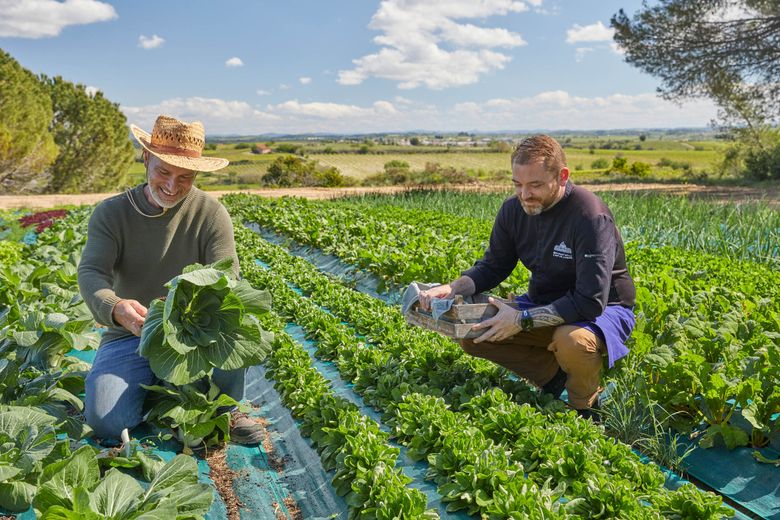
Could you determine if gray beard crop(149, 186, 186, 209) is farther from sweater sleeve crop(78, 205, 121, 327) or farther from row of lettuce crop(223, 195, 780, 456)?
row of lettuce crop(223, 195, 780, 456)

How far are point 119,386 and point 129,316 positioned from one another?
39 cm

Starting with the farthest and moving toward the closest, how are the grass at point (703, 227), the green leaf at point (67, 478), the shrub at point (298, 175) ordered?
the shrub at point (298, 175)
the grass at point (703, 227)
the green leaf at point (67, 478)

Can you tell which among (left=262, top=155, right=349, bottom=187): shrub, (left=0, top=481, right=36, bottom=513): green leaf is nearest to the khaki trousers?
(left=0, top=481, right=36, bottom=513): green leaf

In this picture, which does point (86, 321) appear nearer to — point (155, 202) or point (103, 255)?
point (103, 255)

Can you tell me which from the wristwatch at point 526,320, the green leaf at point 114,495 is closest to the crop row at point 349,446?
the green leaf at point 114,495

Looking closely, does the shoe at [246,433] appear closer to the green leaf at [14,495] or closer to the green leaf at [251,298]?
the green leaf at [251,298]

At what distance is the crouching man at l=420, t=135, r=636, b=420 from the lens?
334 centimetres

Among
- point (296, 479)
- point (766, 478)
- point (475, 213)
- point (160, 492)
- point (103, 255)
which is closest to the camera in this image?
point (160, 492)

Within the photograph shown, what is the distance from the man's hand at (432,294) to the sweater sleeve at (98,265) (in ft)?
5.58

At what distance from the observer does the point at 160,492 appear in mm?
2334

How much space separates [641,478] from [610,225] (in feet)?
4.47

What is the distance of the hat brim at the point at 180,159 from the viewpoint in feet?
10.6

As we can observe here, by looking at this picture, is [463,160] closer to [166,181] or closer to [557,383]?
[557,383]

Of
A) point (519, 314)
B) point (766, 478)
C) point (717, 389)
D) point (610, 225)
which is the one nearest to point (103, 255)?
point (519, 314)
